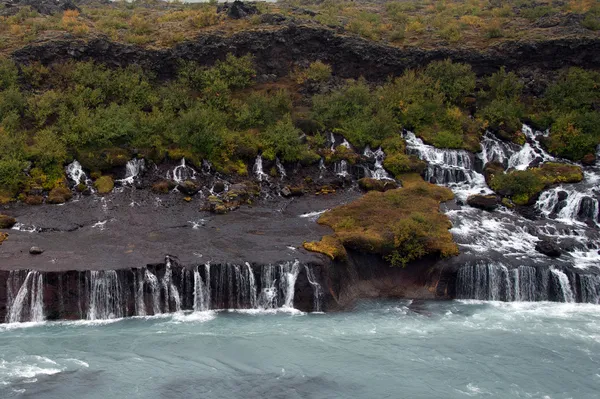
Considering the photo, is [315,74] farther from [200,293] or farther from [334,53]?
[200,293]

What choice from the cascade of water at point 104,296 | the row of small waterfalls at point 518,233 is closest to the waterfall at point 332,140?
the row of small waterfalls at point 518,233

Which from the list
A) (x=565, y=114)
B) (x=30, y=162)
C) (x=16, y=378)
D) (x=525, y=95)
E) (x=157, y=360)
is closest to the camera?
(x=16, y=378)

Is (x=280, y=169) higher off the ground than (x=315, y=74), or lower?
lower

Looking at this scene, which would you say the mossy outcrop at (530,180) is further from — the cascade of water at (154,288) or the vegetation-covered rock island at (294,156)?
the cascade of water at (154,288)

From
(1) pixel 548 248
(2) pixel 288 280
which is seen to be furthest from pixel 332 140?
(1) pixel 548 248

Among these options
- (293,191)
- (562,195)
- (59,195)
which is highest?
(59,195)

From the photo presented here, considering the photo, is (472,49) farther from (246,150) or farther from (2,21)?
(2,21)

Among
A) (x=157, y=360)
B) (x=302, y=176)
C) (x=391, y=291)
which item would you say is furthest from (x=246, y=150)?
(x=157, y=360)
